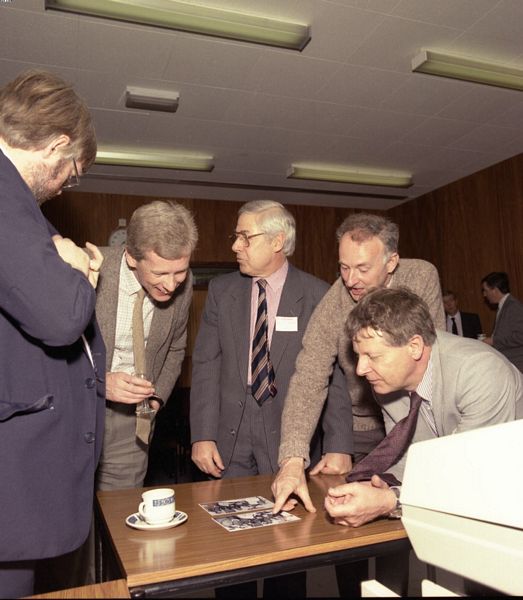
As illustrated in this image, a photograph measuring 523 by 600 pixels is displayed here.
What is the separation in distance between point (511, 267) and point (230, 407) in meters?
5.46

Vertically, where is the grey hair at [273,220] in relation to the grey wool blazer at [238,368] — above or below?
above

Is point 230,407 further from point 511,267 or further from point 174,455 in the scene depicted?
point 511,267

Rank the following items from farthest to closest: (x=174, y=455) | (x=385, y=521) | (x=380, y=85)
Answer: (x=174, y=455)
(x=380, y=85)
(x=385, y=521)

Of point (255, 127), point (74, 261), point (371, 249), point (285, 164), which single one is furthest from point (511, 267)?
point (74, 261)

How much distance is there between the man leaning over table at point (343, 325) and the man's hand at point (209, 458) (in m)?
0.36

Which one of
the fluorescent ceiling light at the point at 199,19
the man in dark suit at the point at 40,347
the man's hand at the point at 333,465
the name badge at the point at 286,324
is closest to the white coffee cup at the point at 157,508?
the man in dark suit at the point at 40,347

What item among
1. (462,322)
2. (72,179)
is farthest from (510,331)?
(72,179)

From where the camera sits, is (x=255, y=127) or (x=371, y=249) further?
(x=255, y=127)

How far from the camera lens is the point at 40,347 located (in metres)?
1.16

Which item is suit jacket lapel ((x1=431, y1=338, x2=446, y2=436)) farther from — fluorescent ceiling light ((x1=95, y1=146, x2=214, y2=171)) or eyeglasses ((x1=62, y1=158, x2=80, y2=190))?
fluorescent ceiling light ((x1=95, y1=146, x2=214, y2=171))

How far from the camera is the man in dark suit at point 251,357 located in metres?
2.13

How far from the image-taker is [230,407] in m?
2.18

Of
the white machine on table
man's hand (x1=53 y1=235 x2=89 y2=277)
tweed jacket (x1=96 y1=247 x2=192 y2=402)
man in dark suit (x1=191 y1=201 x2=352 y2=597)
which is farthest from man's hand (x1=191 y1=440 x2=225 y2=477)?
the white machine on table

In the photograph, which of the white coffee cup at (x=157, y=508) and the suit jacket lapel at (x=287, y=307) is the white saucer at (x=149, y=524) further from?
the suit jacket lapel at (x=287, y=307)
